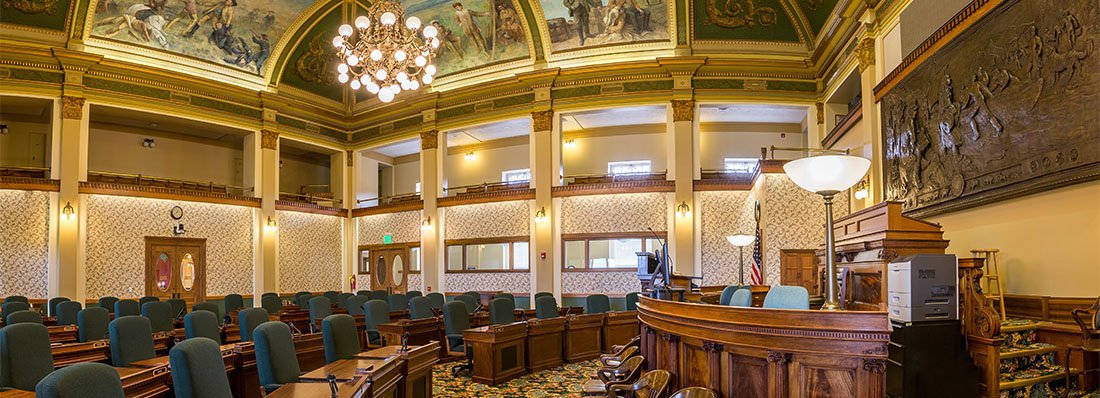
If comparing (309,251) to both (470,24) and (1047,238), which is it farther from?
(1047,238)

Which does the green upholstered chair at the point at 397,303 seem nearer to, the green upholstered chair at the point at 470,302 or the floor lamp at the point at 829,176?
the green upholstered chair at the point at 470,302

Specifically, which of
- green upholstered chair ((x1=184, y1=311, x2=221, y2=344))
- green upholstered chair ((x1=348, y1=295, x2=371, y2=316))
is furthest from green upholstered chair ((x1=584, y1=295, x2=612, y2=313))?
green upholstered chair ((x1=184, y1=311, x2=221, y2=344))

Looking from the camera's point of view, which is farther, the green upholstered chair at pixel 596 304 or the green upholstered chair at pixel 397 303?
the green upholstered chair at pixel 397 303

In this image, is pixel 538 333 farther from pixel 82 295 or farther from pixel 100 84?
pixel 100 84

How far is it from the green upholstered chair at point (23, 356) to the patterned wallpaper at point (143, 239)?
11.4 m

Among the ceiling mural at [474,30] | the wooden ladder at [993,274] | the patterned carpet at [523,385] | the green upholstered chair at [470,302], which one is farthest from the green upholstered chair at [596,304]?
the ceiling mural at [474,30]

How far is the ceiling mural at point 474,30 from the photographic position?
630 inches

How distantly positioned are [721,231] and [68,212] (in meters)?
14.2

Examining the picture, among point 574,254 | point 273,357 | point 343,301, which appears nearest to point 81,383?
point 273,357

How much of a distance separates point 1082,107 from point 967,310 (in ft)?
6.45

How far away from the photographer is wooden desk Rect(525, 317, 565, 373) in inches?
347

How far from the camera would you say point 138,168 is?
16734mm

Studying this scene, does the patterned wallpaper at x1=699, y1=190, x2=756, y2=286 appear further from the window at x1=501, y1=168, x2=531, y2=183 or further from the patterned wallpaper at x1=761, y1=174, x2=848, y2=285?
the window at x1=501, y1=168, x2=531, y2=183

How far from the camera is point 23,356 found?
434cm
